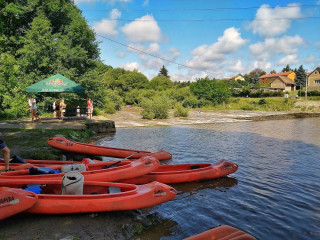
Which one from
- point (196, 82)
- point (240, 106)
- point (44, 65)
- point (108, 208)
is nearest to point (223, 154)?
point (108, 208)

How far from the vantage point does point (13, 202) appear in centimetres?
433

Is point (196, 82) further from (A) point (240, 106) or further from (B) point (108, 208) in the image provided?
(B) point (108, 208)

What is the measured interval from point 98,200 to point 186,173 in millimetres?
3227

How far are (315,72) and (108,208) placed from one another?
78.3 meters

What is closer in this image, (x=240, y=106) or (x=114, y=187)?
(x=114, y=187)

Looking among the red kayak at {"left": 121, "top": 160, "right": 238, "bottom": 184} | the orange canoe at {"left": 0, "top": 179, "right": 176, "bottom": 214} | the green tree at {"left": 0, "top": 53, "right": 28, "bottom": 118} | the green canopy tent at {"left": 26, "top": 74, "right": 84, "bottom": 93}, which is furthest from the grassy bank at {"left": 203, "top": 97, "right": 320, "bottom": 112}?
the orange canoe at {"left": 0, "top": 179, "right": 176, "bottom": 214}

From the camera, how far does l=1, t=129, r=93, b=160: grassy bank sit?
9.16m

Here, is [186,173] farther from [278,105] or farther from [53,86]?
[278,105]

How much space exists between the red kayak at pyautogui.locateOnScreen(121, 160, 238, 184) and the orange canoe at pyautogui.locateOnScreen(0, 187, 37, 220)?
8.72 ft

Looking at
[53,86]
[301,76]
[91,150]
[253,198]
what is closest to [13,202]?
[253,198]

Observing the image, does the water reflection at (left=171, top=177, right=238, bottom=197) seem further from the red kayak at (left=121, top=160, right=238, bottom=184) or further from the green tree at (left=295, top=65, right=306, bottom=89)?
the green tree at (left=295, top=65, right=306, bottom=89)

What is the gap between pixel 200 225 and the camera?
5188 millimetres

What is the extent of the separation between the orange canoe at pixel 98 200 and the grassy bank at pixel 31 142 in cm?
401

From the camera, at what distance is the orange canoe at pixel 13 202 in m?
4.23
